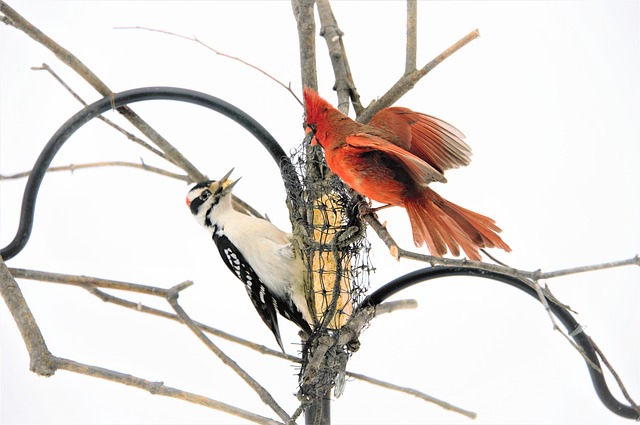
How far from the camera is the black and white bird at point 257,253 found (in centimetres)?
214

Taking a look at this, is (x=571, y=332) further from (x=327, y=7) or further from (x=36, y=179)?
(x=36, y=179)

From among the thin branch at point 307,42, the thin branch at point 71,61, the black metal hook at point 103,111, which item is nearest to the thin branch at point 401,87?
the thin branch at point 307,42

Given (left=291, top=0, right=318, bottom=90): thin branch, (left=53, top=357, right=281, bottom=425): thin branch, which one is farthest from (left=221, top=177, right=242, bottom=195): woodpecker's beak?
(left=53, top=357, right=281, bottom=425): thin branch

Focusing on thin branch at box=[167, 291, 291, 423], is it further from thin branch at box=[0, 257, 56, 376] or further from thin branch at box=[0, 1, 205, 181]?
thin branch at box=[0, 1, 205, 181]

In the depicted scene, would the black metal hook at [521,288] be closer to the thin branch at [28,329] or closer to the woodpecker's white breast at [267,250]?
the woodpecker's white breast at [267,250]

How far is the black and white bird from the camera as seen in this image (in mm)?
2139

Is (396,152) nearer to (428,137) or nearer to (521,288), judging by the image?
(428,137)

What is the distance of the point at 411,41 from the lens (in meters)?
1.96

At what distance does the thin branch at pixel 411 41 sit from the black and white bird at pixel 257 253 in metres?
0.67

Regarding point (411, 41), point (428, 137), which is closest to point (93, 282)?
point (428, 137)

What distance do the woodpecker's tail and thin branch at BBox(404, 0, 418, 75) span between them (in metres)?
0.44

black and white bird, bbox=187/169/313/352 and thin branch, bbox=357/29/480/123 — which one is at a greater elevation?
thin branch, bbox=357/29/480/123

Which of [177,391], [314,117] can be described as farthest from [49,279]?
[314,117]

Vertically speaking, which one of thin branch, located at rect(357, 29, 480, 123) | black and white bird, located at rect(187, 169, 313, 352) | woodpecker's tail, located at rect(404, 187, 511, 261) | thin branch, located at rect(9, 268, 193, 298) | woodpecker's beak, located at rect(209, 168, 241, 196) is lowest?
thin branch, located at rect(9, 268, 193, 298)
